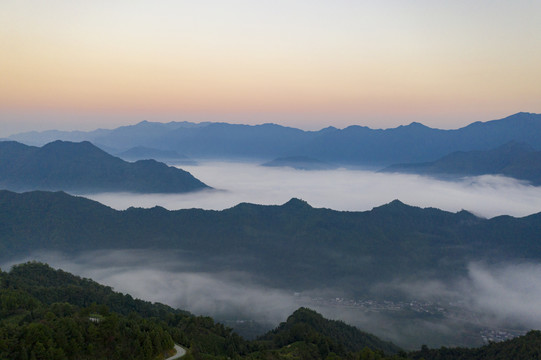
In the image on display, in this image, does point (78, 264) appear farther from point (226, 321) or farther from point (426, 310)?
point (426, 310)

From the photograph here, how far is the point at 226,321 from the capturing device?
5344 inches

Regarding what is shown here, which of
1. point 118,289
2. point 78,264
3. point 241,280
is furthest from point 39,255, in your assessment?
point 241,280

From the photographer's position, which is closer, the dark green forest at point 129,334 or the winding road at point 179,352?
the dark green forest at point 129,334

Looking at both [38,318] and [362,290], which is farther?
[362,290]

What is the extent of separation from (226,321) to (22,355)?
9503cm

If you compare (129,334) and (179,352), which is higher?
(129,334)

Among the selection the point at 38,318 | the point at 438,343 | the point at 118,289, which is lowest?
the point at 438,343

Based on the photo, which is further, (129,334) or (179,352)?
(179,352)

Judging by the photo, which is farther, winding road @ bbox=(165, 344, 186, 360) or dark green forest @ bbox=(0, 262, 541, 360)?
winding road @ bbox=(165, 344, 186, 360)

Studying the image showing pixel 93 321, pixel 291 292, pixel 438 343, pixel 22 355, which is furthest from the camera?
pixel 291 292

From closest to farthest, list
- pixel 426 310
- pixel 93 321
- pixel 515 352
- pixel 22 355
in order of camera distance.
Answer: pixel 22 355 → pixel 93 321 → pixel 515 352 → pixel 426 310

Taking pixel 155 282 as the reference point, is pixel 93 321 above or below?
above

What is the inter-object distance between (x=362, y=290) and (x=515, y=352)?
9215 centimetres

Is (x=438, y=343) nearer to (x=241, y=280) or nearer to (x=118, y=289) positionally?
(x=241, y=280)
